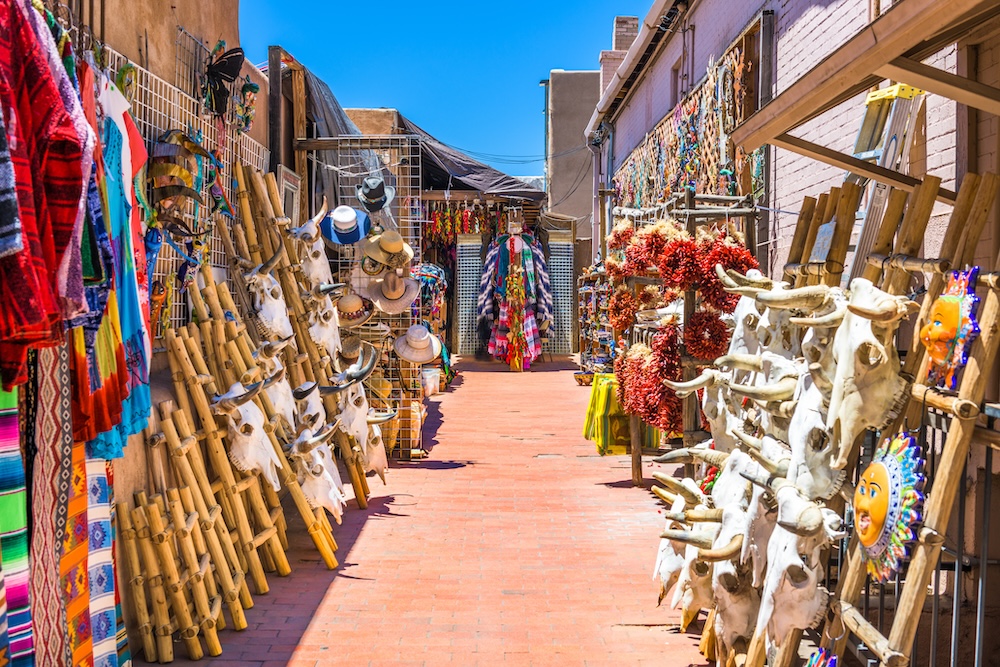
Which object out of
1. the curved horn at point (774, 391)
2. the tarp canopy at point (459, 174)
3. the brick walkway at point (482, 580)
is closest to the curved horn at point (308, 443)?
the brick walkway at point (482, 580)

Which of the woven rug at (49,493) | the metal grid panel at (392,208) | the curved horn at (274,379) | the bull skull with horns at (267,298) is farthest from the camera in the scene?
the metal grid panel at (392,208)

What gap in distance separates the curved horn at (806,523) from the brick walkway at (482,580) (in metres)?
1.41

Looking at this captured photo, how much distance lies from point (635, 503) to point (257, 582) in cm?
327

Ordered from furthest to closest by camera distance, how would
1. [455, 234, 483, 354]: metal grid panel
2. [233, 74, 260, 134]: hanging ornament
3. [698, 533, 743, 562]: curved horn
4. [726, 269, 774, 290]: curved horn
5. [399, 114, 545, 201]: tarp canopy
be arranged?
[455, 234, 483, 354]: metal grid panel
[399, 114, 545, 201]: tarp canopy
[233, 74, 260, 134]: hanging ornament
[726, 269, 774, 290]: curved horn
[698, 533, 743, 562]: curved horn

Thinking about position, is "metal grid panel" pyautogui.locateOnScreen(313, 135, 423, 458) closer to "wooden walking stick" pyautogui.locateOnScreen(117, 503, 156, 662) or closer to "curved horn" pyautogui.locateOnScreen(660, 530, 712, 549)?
"wooden walking stick" pyautogui.locateOnScreen(117, 503, 156, 662)

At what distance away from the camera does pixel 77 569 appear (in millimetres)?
2979

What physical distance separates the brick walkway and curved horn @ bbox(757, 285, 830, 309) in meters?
1.76

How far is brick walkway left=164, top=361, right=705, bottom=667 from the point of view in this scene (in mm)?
4156

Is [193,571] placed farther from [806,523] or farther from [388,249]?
[388,249]

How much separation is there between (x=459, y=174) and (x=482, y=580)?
9.52 metres

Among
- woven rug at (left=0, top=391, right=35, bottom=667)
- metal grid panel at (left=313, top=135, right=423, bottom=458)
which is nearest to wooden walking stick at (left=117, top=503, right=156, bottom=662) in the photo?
woven rug at (left=0, top=391, right=35, bottom=667)

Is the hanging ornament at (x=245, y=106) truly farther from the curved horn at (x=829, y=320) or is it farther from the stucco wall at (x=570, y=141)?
the stucco wall at (x=570, y=141)

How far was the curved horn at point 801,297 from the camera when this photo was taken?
3.25 meters

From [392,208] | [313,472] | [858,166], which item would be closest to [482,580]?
[313,472]
